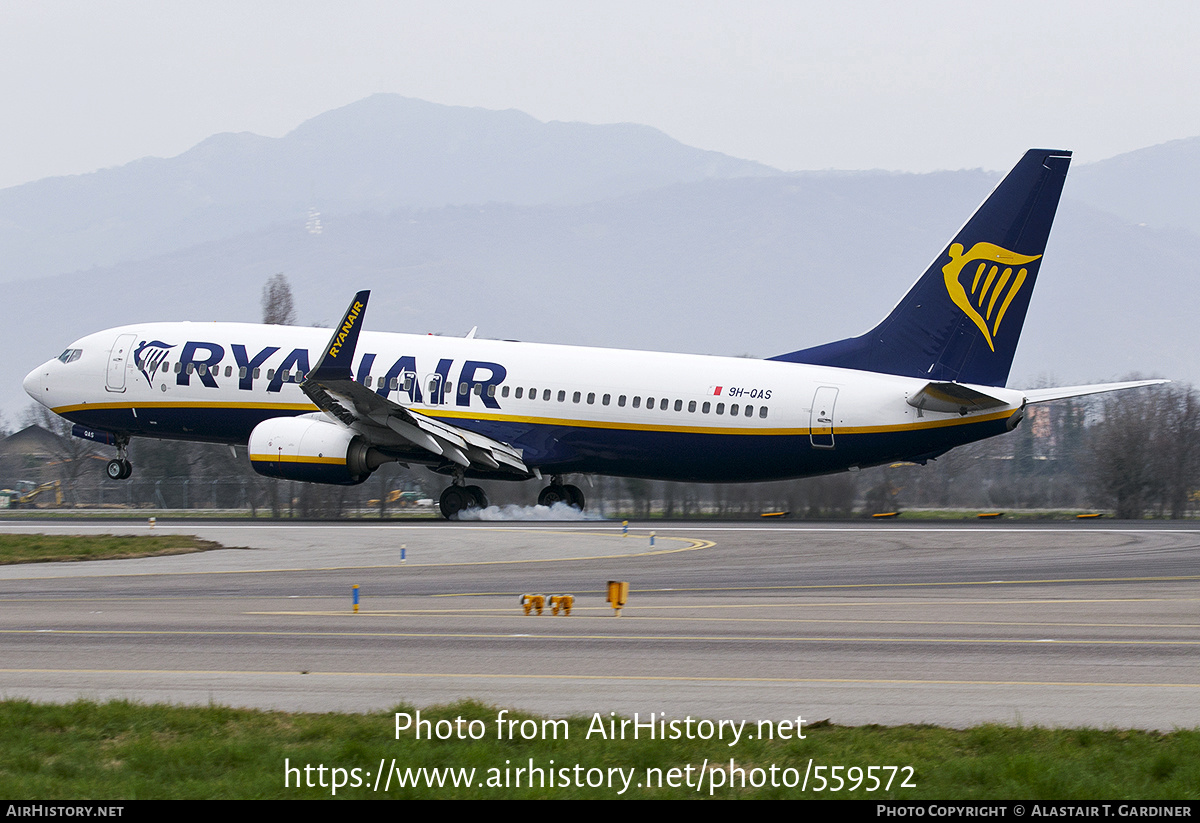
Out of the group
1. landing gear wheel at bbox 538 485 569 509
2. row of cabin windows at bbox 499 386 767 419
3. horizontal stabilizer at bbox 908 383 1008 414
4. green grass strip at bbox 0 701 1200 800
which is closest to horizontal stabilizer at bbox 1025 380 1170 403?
horizontal stabilizer at bbox 908 383 1008 414

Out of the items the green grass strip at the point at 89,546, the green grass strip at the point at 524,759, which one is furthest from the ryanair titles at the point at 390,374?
the green grass strip at the point at 524,759

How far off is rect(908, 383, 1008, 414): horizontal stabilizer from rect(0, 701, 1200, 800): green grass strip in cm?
2020

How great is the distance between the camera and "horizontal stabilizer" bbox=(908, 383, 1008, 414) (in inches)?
1164

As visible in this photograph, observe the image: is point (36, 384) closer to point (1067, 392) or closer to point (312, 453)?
Result: point (312, 453)

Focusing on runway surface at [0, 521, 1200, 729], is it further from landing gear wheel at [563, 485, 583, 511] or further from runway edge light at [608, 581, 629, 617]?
landing gear wheel at [563, 485, 583, 511]

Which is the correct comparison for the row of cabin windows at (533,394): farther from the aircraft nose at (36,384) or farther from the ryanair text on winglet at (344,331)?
the aircraft nose at (36,384)

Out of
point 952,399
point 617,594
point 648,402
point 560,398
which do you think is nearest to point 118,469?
point 560,398

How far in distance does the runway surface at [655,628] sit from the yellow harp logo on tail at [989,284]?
20.8 feet

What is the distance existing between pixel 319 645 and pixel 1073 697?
7.97m

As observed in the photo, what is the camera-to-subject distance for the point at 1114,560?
22938 millimetres

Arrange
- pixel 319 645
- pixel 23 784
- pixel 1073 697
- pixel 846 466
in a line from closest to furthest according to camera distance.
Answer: pixel 23 784 < pixel 1073 697 < pixel 319 645 < pixel 846 466
